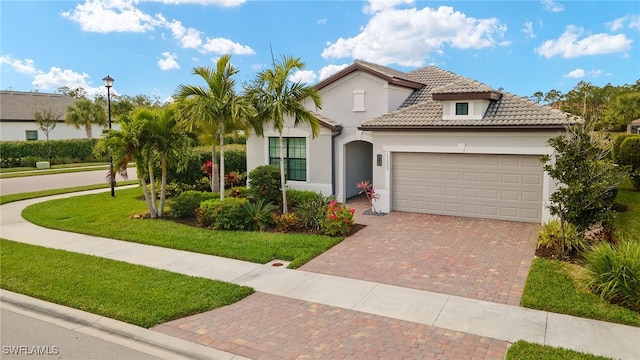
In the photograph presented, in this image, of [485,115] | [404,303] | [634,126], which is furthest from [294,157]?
[634,126]

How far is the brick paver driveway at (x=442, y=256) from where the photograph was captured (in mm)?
8664

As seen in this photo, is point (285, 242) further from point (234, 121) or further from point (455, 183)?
point (455, 183)

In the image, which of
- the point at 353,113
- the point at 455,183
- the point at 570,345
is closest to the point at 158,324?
the point at 570,345

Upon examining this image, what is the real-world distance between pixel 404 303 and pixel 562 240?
4.79 meters


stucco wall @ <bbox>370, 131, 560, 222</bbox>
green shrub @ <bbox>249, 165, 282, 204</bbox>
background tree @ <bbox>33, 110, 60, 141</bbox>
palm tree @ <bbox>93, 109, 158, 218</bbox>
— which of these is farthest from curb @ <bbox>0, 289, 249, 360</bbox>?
background tree @ <bbox>33, 110, 60, 141</bbox>

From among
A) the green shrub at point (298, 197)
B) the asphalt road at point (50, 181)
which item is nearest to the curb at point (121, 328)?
the green shrub at point (298, 197)

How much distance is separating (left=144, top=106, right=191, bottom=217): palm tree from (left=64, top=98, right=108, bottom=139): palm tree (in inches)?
1398

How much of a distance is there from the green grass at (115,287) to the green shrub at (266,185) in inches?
250

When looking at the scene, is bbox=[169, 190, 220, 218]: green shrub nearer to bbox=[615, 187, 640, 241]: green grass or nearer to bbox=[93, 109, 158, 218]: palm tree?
bbox=[93, 109, 158, 218]: palm tree

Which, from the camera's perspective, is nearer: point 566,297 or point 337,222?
point 566,297

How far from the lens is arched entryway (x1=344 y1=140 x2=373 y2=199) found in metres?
18.1

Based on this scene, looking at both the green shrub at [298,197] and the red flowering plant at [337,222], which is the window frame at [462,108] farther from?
the green shrub at [298,197]

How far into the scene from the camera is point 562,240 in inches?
403

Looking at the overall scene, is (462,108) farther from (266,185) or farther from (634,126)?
(634,126)
